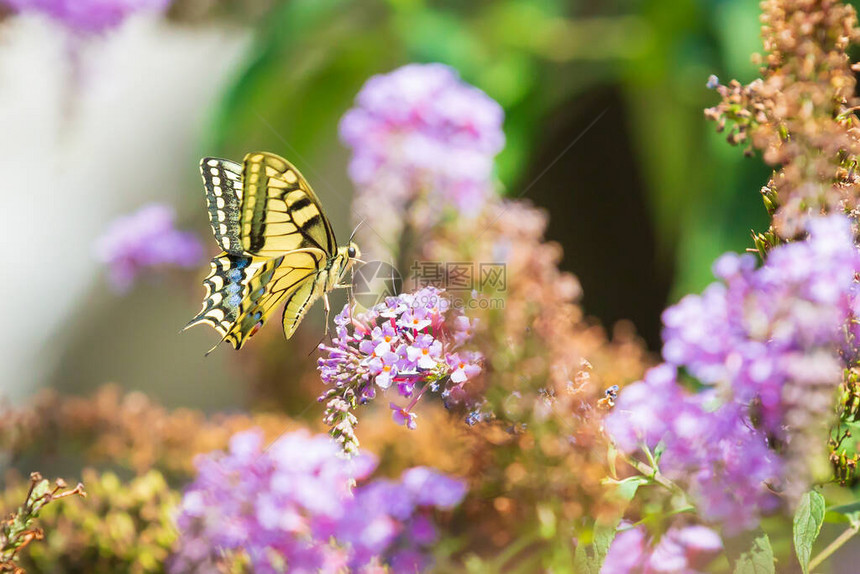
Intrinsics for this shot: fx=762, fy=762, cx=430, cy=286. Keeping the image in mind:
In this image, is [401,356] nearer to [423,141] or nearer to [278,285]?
[278,285]

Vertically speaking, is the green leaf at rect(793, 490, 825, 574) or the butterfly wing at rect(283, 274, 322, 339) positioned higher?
the butterfly wing at rect(283, 274, 322, 339)

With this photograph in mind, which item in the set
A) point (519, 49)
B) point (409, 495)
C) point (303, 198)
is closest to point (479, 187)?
point (303, 198)

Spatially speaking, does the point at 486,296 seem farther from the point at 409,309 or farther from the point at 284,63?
the point at 284,63

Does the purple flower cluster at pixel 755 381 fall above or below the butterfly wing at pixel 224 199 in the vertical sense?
below
